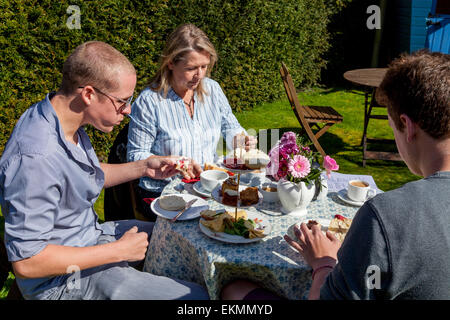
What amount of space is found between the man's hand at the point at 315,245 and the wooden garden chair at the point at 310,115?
3454 mm

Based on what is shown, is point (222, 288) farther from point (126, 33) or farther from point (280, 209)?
point (126, 33)

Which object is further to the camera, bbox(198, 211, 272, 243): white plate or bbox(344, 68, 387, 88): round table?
bbox(344, 68, 387, 88): round table

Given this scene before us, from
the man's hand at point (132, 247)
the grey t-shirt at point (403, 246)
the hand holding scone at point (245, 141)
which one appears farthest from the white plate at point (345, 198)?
the man's hand at point (132, 247)

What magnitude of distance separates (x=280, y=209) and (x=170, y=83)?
4.95ft

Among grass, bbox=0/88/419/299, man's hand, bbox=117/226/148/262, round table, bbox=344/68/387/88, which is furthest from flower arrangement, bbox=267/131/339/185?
round table, bbox=344/68/387/88

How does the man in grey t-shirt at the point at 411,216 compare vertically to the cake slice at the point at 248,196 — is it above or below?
above

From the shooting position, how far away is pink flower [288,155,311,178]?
1924mm

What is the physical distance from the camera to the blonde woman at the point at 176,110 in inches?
Answer: 116

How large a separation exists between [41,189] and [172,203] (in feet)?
2.43

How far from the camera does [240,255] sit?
1.74 m

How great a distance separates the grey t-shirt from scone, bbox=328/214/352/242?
615 mm

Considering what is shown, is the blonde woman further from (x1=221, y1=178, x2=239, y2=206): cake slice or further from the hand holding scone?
(x1=221, y1=178, x2=239, y2=206): cake slice

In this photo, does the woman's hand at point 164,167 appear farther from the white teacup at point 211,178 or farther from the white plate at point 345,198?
the white plate at point 345,198
